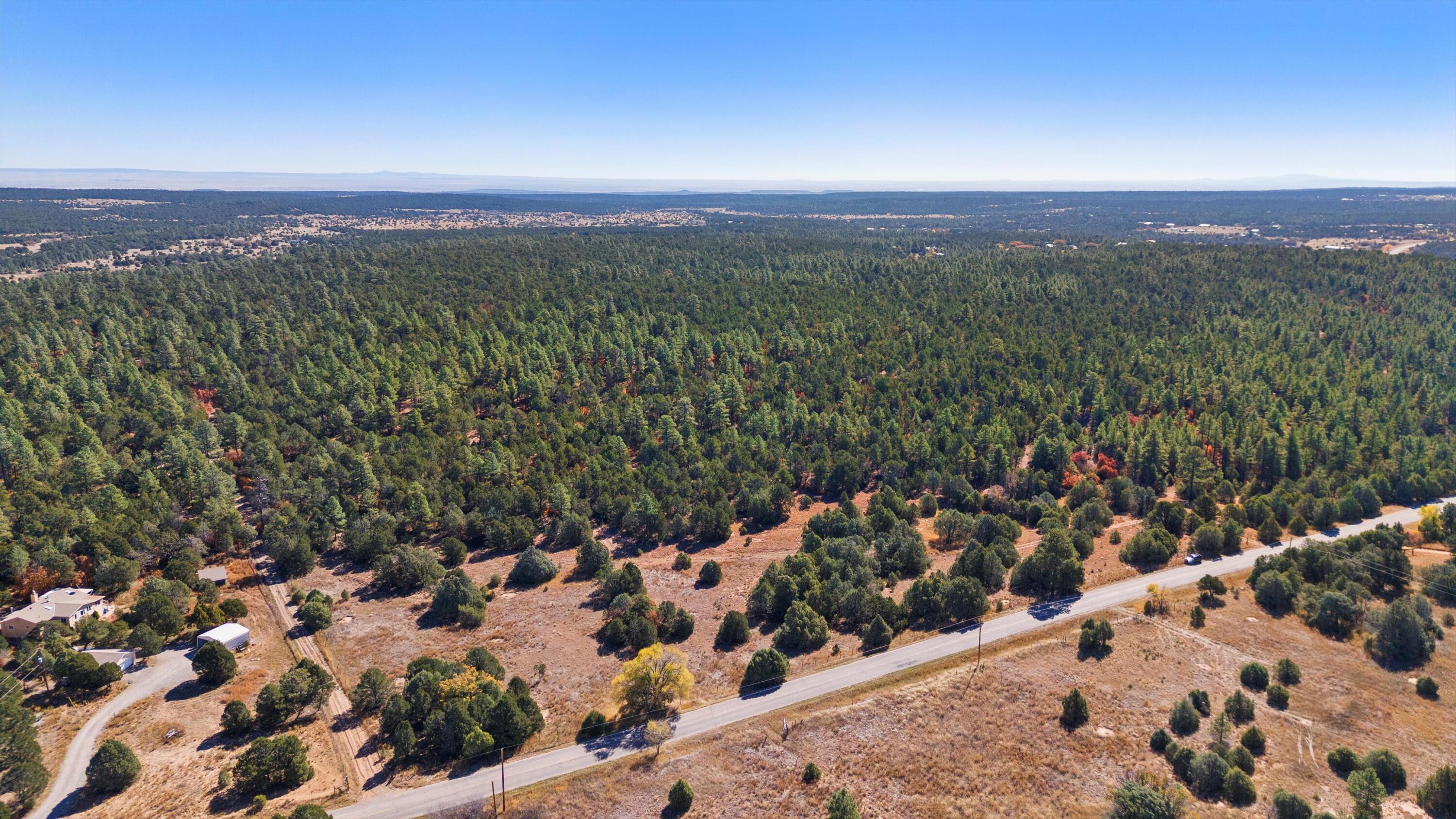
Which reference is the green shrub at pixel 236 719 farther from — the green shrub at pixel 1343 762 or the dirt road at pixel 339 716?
the green shrub at pixel 1343 762

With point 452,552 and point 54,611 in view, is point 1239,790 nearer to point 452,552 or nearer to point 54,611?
point 452,552

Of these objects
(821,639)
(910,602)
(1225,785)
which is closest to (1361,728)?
(1225,785)

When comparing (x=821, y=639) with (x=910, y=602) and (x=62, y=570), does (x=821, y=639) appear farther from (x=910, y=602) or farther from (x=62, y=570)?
(x=62, y=570)

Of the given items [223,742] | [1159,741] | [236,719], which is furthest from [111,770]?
[1159,741]

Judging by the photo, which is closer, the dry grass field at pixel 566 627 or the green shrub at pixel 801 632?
the dry grass field at pixel 566 627

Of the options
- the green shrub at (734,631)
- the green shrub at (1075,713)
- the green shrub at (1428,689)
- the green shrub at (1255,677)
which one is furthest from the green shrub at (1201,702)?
the green shrub at (734,631)

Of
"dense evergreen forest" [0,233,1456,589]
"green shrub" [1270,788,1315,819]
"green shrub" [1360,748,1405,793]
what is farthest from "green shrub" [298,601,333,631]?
"green shrub" [1360,748,1405,793]
